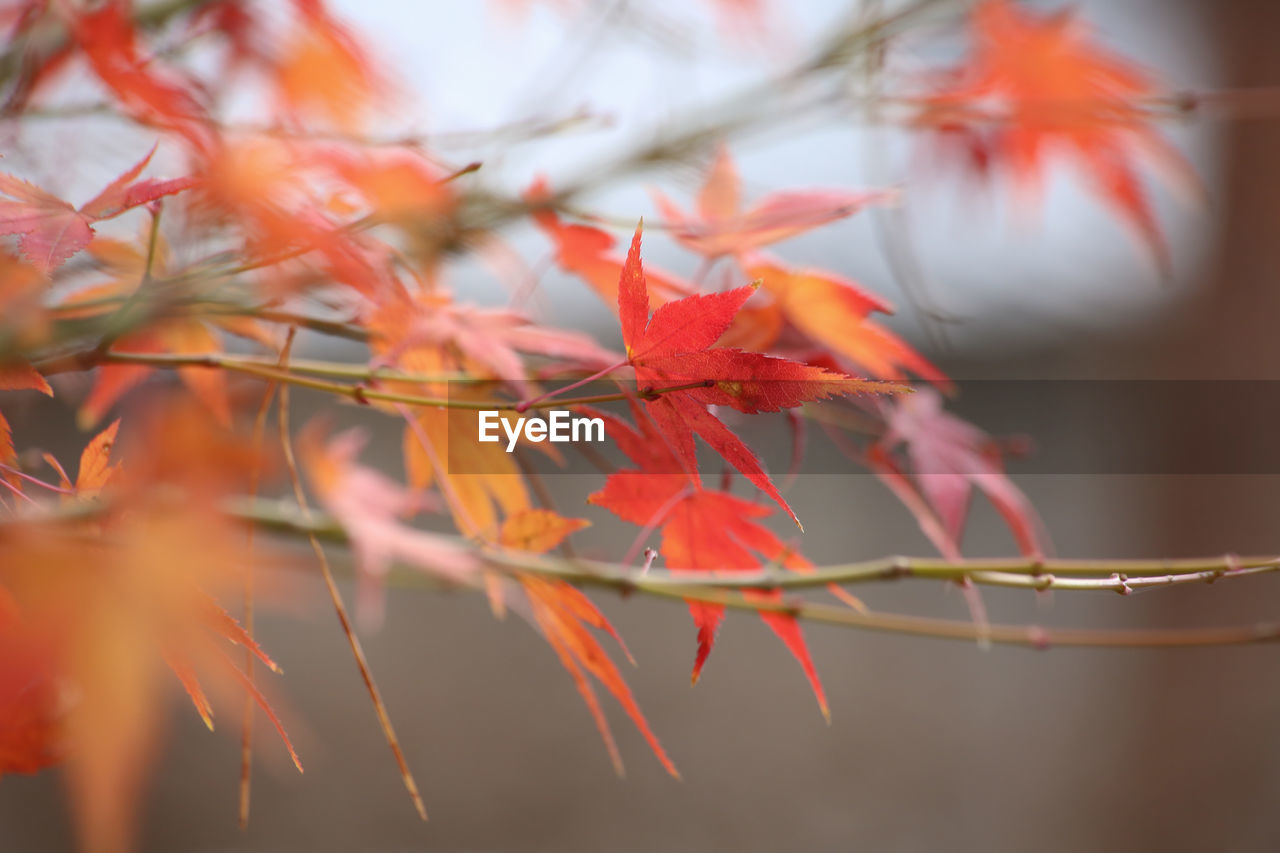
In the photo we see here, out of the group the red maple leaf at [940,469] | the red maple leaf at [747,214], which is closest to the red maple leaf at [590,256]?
the red maple leaf at [747,214]

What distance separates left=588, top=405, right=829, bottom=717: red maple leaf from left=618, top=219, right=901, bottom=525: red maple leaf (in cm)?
9

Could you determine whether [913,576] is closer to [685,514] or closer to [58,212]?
[685,514]

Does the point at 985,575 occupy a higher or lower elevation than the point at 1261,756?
higher

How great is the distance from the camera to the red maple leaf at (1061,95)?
475mm

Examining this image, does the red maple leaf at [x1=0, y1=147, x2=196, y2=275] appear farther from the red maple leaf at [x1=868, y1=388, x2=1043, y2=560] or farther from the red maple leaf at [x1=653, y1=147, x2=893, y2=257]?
the red maple leaf at [x1=868, y1=388, x2=1043, y2=560]

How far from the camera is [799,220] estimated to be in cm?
34

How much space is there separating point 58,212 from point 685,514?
221mm

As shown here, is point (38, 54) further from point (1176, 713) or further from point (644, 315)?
point (1176, 713)

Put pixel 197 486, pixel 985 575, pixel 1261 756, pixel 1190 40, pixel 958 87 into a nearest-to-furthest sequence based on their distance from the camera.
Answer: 1. pixel 197 486
2. pixel 985 575
3. pixel 958 87
4. pixel 1261 756
5. pixel 1190 40

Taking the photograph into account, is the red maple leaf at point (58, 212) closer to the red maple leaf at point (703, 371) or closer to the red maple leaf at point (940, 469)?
the red maple leaf at point (703, 371)

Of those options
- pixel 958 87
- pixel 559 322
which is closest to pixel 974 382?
pixel 559 322

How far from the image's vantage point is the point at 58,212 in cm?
24

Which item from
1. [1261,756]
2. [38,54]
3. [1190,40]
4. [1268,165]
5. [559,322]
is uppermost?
[1190,40]

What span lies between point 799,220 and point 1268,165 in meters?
1.48
